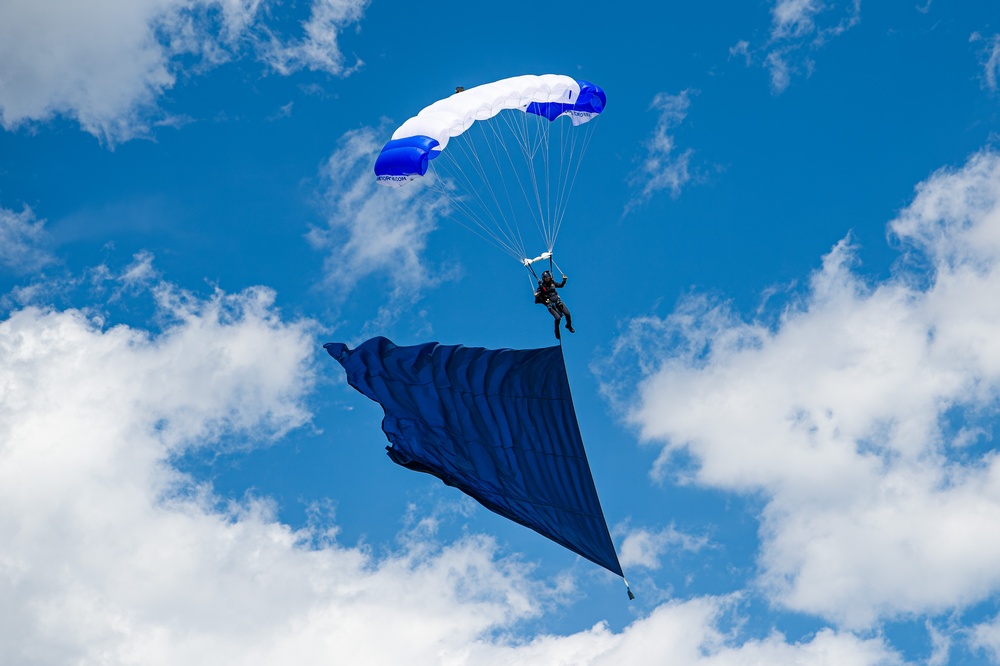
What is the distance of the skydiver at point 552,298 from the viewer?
29078mm

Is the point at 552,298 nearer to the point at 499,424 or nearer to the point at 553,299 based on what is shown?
the point at 553,299

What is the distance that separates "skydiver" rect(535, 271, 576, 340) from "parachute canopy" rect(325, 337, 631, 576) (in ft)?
7.05

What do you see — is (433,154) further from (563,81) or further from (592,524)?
(592,524)

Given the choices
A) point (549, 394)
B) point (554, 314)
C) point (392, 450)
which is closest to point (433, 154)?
point (554, 314)

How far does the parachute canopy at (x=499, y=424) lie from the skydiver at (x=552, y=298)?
2.15m

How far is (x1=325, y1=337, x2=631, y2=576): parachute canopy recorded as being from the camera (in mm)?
27484

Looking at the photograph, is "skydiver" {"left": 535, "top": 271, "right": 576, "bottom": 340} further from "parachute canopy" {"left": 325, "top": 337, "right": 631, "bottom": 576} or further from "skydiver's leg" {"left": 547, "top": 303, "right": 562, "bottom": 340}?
"parachute canopy" {"left": 325, "top": 337, "right": 631, "bottom": 576}

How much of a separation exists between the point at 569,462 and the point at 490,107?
9.59m

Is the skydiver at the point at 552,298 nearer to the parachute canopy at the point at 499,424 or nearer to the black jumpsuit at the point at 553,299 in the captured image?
the black jumpsuit at the point at 553,299

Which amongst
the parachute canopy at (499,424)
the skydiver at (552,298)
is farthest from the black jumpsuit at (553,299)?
the parachute canopy at (499,424)

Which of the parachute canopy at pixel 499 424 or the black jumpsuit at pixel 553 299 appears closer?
the parachute canopy at pixel 499 424

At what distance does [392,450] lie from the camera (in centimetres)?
3425

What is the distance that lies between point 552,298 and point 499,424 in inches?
132

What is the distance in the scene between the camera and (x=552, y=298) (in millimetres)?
29141
